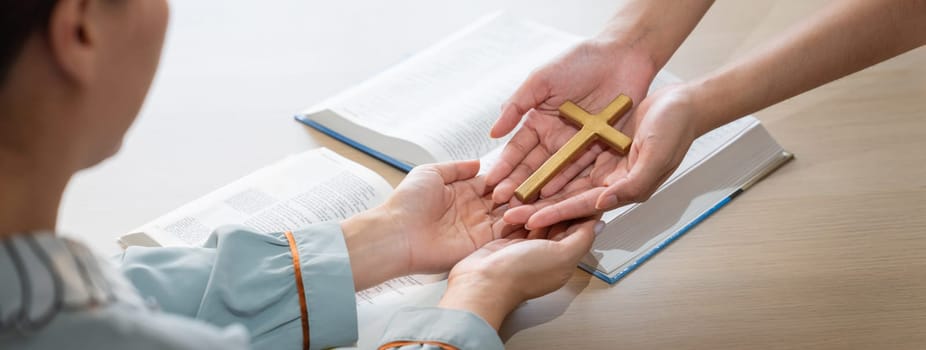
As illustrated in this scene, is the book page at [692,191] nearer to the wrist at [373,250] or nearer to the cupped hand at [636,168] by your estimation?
the cupped hand at [636,168]

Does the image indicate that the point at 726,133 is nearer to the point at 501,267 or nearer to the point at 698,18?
the point at 698,18

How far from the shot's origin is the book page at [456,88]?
1.23m

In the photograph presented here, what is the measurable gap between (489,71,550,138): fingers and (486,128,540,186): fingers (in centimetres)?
2

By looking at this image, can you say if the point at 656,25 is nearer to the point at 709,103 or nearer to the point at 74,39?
the point at 709,103

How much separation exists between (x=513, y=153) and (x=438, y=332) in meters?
0.32

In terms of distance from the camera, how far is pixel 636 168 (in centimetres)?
103

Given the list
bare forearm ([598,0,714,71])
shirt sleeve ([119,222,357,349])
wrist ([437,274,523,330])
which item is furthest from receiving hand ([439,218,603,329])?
bare forearm ([598,0,714,71])

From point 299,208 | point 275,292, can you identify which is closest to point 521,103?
point 299,208

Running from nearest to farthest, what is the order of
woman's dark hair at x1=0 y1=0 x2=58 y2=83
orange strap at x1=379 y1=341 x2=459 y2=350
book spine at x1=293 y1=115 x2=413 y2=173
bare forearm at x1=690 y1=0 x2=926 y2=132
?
woman's dark hair at x1=0 y1=0 x2=58 y2=83 < orange strap at x1=379 y1=341 x2=459 y2=350 < bare forearm at x1=690 y1=0 x2=926 y2=132 < book spine at x1=293 y1=115 x2=413 y2=173

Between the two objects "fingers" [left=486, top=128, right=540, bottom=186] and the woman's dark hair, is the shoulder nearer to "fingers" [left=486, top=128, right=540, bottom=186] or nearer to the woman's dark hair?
the woman's dark hair

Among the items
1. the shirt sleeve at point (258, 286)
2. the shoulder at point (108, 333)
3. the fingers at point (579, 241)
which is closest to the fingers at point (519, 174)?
the fingers at point (579, 241)

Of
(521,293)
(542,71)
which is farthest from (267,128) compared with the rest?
(521,293)

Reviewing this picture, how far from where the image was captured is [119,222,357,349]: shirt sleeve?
0.93m

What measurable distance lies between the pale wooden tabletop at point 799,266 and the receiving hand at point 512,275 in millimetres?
39
